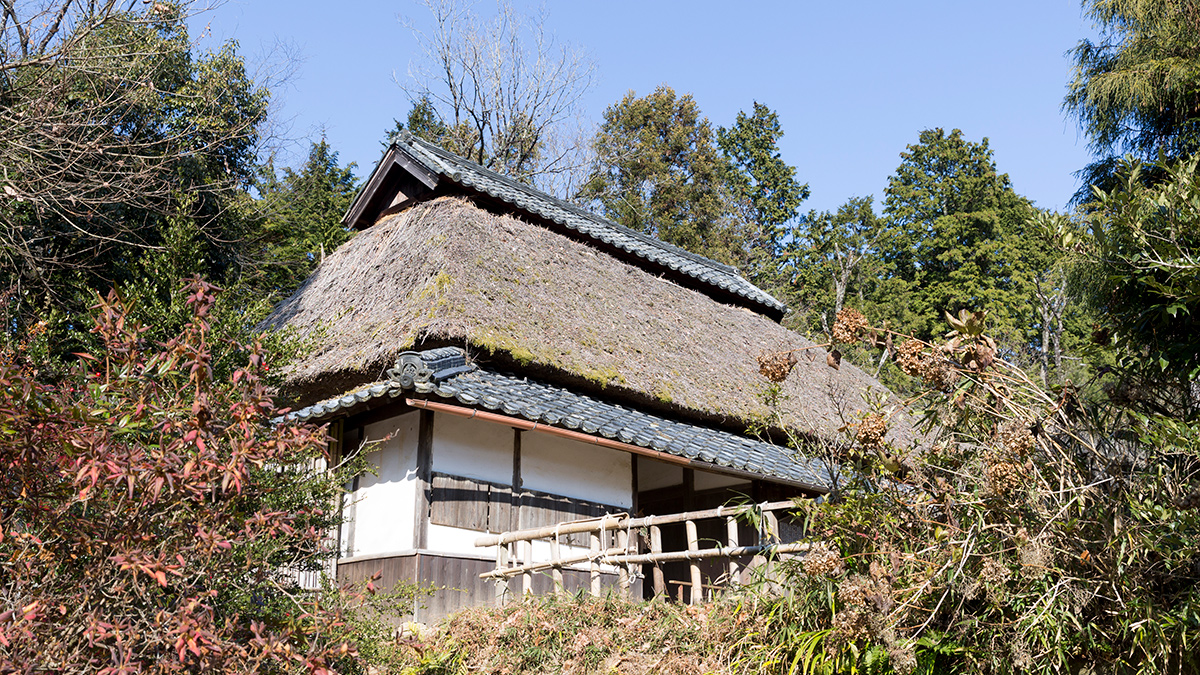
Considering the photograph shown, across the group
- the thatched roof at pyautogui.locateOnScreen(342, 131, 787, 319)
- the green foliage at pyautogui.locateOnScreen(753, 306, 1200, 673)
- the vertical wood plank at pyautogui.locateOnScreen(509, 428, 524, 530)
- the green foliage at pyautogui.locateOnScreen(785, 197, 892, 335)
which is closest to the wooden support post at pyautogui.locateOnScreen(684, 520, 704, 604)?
the green foliage at pyautogui.locateOnScreen(753, 306, 1200, 673)

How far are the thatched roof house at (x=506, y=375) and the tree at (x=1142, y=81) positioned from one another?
4.75 meters

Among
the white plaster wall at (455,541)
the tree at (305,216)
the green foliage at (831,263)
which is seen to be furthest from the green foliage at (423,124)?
the white plaster wall at (455,541)

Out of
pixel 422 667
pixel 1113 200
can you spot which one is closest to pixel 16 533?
pixel 422 667

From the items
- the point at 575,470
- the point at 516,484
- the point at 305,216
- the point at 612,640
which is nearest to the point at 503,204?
the point at 575,470

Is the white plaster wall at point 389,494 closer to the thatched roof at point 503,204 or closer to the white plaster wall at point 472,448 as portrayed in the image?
the white plaster wall at point 472,448

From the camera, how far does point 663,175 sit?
2802cm

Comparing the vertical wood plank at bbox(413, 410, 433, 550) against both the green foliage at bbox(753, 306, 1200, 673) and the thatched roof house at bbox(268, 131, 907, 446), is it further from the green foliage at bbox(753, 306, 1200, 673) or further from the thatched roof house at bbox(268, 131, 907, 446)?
the green foliage at bbox(753, 306, 1200, 673)

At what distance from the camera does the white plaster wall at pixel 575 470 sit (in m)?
8.48

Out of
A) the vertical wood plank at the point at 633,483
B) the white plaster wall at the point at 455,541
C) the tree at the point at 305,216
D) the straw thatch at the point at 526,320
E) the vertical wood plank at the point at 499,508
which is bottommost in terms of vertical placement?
the white plaster wall at the point at 455,541

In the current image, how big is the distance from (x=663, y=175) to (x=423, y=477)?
2166cm

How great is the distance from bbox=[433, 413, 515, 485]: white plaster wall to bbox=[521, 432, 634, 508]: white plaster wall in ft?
0.75

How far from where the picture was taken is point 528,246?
36.7 ft

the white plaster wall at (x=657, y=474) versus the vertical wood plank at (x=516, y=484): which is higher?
the white plaster wall at (x=657, y=474)

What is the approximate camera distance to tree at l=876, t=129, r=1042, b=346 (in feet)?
80.3
